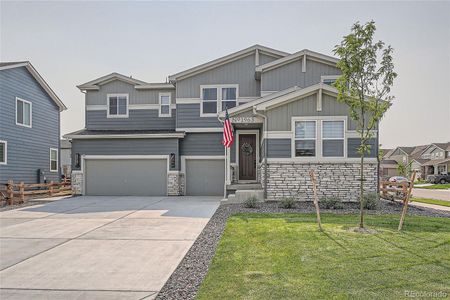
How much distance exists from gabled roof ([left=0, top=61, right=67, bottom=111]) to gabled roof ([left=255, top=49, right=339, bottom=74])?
1248cm

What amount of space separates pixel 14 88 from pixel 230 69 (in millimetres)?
11388

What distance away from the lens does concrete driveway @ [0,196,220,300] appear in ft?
16.2

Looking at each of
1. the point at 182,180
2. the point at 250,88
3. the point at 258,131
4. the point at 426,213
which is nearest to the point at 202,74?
the point at 250,88

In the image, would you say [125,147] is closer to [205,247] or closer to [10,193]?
→ [10,193]

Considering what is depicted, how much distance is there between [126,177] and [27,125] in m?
6.26

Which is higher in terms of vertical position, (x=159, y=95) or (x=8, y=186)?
(x=159, y=95)

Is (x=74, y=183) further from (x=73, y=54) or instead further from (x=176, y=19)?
(x=176, y=19)

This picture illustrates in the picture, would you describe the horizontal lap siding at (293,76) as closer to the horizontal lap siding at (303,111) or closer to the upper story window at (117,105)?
the horizontal lap siding at (303,111)

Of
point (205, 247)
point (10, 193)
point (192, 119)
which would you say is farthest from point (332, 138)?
point (10, 193)

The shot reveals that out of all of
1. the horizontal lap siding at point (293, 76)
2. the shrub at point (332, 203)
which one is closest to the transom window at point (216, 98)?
the horizontal lap siding at point (293, 76)

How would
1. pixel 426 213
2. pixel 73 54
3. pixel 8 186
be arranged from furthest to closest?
pixel 8 186, pixel 73 54, pixel 426 213

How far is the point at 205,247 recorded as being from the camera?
7016 millimetres

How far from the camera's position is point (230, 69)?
18422 mm
